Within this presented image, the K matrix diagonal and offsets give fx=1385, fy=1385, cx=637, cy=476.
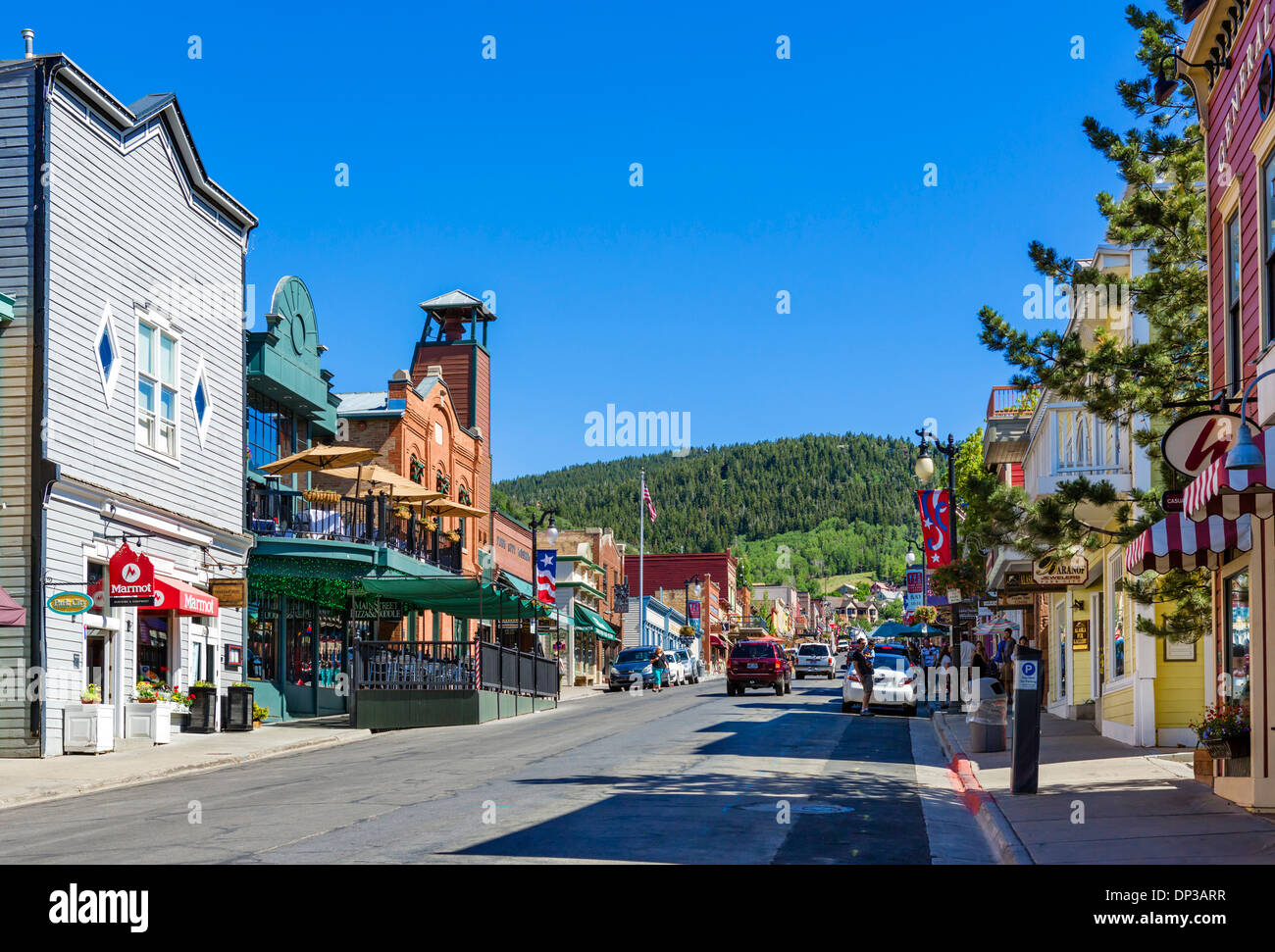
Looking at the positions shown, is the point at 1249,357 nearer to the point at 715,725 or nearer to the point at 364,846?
the point at 364,846

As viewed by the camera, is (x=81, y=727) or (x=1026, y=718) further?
(x=81, y=727)

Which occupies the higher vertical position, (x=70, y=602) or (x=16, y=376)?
(x=16, y=376)

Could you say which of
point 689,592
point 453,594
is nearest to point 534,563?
point 453,594

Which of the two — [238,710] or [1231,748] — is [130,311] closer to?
[238,710]

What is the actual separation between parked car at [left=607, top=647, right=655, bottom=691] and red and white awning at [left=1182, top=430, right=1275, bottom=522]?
132 feet

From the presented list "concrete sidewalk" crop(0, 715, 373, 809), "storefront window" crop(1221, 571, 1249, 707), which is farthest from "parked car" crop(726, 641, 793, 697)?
"storefront window" crop(1221, 571, 1249, 707)

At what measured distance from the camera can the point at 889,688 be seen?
3166 centimetres

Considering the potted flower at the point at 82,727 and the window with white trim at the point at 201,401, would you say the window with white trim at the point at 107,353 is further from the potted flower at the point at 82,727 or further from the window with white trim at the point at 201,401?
the potted flower at the point at 82,727

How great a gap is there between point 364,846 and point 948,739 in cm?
1529

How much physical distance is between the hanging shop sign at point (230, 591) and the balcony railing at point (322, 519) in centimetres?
374

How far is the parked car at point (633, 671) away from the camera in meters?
51.3

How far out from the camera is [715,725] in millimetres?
25359

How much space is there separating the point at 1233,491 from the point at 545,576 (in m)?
42.2
